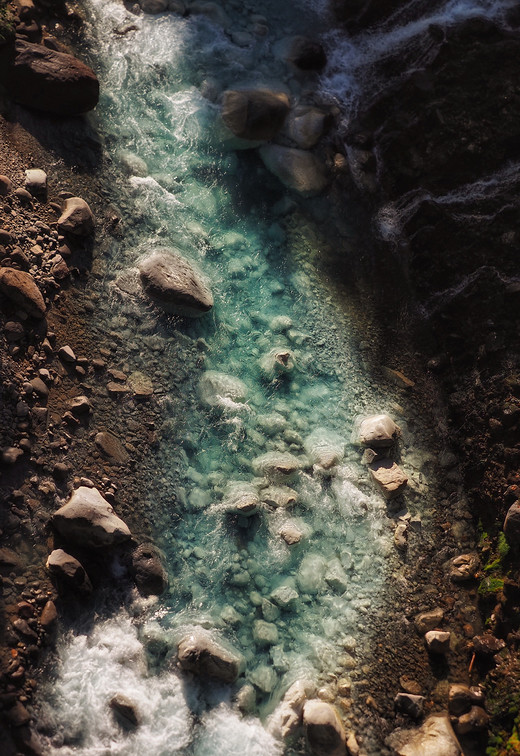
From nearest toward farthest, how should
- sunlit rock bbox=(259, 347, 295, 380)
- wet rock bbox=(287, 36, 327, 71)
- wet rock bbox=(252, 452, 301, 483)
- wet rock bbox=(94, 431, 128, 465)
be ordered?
1. wet rock bbox=(94, 431, 128, 465)
2. wet rock bbox=(252, 452, 301, 483)
3. sunlit rock bbox=(259, 347, 295, 380)
4. wet rock bbox=(287, 36, 327, 71)

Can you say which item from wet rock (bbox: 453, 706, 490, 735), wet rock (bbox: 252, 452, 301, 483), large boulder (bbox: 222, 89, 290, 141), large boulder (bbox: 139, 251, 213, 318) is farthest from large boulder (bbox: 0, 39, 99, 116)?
wet rock (bbox: 453, 706, 490, 735)

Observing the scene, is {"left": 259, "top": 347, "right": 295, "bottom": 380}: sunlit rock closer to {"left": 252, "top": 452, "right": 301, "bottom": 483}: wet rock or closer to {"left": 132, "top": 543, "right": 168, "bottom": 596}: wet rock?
{"left": 252, "top": 452, "right": 301, "bottom": 483}: wet rock

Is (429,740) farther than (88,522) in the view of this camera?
Yes

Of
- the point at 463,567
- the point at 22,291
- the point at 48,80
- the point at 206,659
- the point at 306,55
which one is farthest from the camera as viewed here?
the point at 306,55

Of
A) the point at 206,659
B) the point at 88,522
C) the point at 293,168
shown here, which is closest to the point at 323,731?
the point at 206,659

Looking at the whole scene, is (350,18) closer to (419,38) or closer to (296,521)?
(419,38)

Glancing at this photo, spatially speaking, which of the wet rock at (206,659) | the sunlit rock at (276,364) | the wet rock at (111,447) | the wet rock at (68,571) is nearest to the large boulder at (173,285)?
the sunlit rock at (276,364)

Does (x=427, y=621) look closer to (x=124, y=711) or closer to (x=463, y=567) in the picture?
(x=463, y=567)

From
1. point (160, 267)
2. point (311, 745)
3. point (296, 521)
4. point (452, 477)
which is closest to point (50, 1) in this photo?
point (160, 267)
